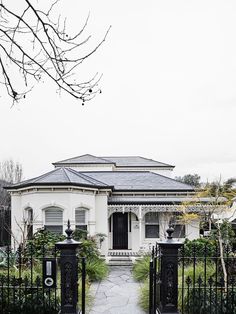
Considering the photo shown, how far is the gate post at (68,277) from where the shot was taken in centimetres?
691

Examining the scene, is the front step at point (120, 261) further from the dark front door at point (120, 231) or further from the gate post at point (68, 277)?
the gate post at point (68, 277)

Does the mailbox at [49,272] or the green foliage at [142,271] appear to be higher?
the mailbox at [49,272]

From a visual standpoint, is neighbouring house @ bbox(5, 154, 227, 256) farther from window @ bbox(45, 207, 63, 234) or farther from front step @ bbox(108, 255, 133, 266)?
front step @ bbox(108, 255, 133, 266)

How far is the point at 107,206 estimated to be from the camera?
64.4 feet

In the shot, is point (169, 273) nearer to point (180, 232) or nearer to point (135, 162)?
point (180, 232)

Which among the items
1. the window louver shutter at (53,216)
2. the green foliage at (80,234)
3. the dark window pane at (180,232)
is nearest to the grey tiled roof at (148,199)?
the dark window pane at (180,232)

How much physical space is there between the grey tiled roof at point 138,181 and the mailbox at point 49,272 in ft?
47.7

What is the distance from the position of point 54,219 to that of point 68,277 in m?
11.2

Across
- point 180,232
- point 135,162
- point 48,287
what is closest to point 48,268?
point 48,287

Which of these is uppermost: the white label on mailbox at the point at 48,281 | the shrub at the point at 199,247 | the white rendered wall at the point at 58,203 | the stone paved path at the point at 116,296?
the white rendered wall at the point at 58,203

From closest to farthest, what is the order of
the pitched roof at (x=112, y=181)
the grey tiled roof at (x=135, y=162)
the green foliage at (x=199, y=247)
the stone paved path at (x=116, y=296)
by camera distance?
1. the stone paved path at (x=116, y=296)
2. the green foliage at (x=199, y=247)
3. the pitched roof at (x=112, y=181)
4. the grey tiled roof at (x=135, y=162)

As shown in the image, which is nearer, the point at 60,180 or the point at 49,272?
the point at 49,272

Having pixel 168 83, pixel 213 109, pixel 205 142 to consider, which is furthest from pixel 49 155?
pixel 168 83

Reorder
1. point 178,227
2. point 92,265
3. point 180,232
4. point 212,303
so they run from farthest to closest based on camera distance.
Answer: point 178,227 → point 180,232 → point 92,265 → point 212,303
